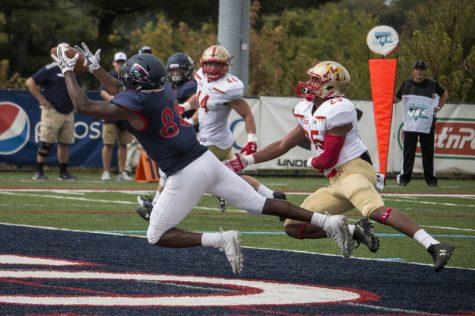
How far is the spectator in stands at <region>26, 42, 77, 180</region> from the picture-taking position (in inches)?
654

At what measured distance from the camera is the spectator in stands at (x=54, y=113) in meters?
16.6

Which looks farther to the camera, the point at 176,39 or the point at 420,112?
the point at 176,39

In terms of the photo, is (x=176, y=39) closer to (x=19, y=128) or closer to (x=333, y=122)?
(x=19, y=128)

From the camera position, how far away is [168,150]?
297 inches

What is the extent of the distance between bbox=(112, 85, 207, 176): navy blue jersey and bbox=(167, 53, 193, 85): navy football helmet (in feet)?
15.6

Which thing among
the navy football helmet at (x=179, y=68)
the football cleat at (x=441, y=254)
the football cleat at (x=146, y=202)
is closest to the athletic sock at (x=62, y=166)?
the navy football helmet at (x=179, y=68)

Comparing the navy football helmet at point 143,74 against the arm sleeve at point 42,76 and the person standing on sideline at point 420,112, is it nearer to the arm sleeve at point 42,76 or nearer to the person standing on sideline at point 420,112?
the arm sleeve at point 42,76

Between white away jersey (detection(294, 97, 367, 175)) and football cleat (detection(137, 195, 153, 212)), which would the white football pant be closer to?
white away jersey (detection(294, 97, 367, 175))

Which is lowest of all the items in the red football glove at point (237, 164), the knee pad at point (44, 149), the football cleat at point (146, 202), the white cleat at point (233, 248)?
the knee pad at point (44, 149)

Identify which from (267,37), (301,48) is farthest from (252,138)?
(301,48)

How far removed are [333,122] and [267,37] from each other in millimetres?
20830

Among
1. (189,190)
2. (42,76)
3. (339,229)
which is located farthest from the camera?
(42,76)

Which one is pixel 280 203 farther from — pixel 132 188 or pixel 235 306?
pixel 132 188

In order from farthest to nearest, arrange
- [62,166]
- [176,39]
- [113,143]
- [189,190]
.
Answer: [176,39] < [113,143] < [62,166] < [189,190]
